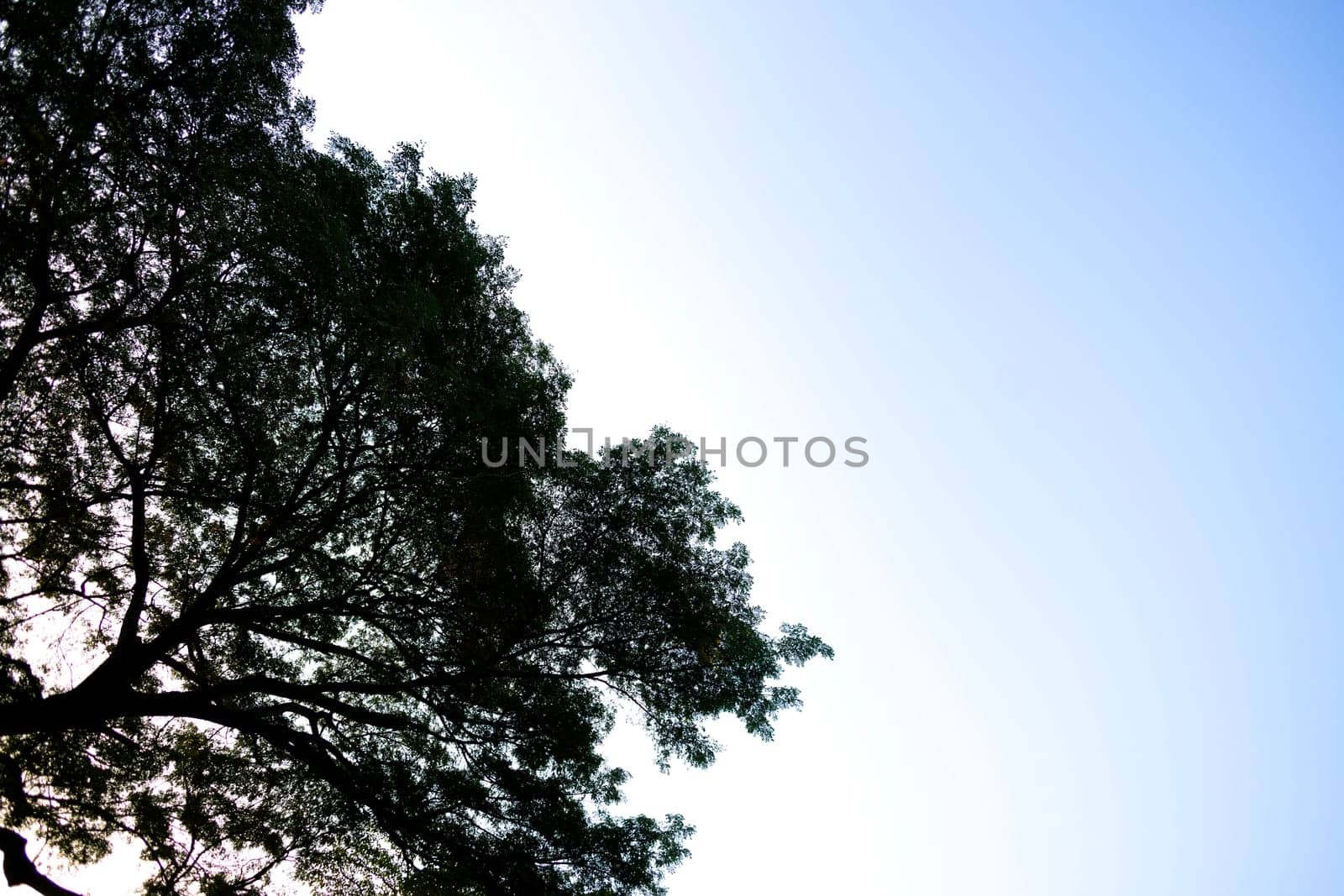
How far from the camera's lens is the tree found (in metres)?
5.45

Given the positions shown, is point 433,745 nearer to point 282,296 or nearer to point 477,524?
point 477,524

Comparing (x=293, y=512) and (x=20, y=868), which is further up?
(x=293, y=512)

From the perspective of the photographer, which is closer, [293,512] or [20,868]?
[20,868]

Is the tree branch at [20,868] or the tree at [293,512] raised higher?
the tree at [293,512]

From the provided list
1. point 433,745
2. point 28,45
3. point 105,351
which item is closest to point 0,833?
point 433,745

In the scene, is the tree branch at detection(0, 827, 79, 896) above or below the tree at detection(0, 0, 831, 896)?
below

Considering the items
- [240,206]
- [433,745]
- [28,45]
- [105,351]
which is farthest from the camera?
[433,745]

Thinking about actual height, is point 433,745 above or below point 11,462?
below

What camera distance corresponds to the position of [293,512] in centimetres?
645

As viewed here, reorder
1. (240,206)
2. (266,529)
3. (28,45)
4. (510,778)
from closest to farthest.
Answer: (28,45), (240,206), (266,529), (510,778)

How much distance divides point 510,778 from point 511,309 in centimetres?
507

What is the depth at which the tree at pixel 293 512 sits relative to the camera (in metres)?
5.45

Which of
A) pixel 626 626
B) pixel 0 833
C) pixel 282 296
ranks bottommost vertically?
pixel 0 833

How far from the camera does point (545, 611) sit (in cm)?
701
